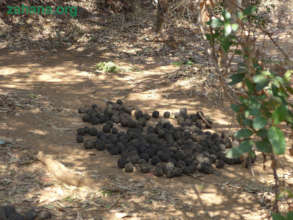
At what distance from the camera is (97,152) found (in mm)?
5605

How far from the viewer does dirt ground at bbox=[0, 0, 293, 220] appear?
4148 millimetres

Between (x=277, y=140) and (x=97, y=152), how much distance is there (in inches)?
154

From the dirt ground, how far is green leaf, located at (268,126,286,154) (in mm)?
2283

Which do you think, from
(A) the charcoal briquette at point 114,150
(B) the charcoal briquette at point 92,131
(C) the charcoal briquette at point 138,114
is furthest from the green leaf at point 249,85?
(C) the charcoal briquette at point 138,114

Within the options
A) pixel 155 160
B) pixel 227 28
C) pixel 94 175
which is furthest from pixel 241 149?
pixel 155 160

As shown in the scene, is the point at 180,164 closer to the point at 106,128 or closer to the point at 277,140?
the point at 106,128

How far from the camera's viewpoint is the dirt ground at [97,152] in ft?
13.6

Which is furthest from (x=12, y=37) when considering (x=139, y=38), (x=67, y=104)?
(x=67, y=104)

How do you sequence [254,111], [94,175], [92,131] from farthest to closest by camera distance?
[92,131] < [94,175] < [254,111]

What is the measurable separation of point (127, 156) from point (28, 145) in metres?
1.43

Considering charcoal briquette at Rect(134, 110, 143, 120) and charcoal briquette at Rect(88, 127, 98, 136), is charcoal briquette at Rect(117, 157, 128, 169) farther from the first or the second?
charcoal briquette at Rect(134, 110, 143, 120)

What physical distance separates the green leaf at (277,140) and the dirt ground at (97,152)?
2.28 m

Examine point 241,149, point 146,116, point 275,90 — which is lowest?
point 146,116

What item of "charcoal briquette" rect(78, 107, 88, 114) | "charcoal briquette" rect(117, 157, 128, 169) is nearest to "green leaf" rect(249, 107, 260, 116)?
"charcoal briquette" rect(117, 157, 128, 169)
